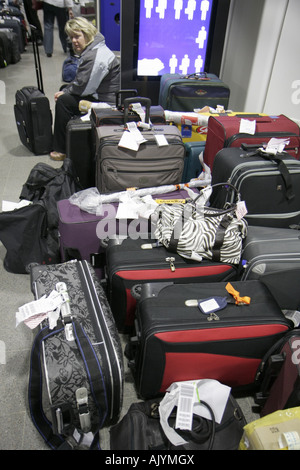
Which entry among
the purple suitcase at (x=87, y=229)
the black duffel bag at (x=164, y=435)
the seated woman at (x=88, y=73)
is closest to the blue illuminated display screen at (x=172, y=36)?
the seated woman at (x=88, y=73)

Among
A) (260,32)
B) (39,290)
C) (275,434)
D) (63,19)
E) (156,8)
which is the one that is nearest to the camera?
(275,434)

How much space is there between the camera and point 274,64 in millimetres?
3039

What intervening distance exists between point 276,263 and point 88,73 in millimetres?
2230

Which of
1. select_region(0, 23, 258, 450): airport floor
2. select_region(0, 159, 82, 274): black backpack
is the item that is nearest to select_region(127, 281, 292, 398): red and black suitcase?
select_region(0, 23, 258, 450): airport floor

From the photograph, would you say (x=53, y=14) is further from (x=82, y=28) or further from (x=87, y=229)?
(x=87, y=229)

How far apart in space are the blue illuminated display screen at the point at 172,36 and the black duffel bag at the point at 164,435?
3153 mm

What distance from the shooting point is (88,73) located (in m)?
3.02

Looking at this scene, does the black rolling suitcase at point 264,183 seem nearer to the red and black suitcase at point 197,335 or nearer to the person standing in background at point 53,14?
the red and black suitcase at point 197,335

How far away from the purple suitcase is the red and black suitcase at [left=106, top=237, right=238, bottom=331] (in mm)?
154

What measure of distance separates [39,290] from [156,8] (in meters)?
2.91

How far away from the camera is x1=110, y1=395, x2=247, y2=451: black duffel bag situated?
133 cm

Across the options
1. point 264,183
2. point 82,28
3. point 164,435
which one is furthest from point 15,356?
point 82,28

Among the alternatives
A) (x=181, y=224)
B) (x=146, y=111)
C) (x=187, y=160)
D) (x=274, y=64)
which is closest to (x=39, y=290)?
(x=181, y=224)

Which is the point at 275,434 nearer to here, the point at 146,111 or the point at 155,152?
the point at 155,152
